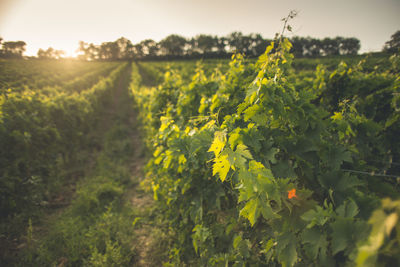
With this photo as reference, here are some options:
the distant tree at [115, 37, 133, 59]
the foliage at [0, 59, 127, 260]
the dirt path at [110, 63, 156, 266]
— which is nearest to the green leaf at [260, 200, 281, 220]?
the dirt path at [110, 63, 156, 266]

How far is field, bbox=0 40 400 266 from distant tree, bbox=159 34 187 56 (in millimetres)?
100202

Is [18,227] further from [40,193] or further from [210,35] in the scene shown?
[210,35]

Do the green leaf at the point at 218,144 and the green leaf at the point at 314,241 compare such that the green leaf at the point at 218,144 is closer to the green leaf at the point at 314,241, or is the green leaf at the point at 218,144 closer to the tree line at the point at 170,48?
the green leaf at the point at 314,241

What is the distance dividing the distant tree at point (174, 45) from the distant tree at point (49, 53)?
163 feet

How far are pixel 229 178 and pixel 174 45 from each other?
107 meters

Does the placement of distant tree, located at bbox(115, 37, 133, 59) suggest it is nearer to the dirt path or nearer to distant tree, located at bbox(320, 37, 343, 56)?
distant tree, located at bbox(320, 37, 343, 56)

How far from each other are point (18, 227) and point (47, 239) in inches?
30.3

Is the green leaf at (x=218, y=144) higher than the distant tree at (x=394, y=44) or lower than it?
lower

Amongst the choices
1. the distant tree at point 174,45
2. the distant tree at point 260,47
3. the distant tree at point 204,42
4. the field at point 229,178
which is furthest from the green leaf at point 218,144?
the distant tree at point 174,45

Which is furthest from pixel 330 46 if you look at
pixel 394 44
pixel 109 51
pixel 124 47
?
pixel 109 51

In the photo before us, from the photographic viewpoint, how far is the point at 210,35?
88.8 metres

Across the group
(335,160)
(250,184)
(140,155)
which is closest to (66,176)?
(140,155)

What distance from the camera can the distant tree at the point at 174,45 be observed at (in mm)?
95244

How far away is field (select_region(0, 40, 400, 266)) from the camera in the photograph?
44.2 inches
